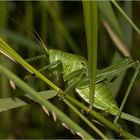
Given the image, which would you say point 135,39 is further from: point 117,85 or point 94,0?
point 94,0

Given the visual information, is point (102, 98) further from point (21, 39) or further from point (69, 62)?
Result: point (21, 39)

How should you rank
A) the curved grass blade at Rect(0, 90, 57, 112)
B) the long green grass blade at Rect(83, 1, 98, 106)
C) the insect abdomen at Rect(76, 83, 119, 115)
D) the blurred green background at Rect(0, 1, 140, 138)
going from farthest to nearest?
the blurred green background at Rect(0, 1, 140, 138) < the insect abdomen at Rect(76, 83, 119, 115) < the curved grass blade at Rect(0, 90, 57, 112) < the long green grass blade at Rect(83, 1, 98, 106)

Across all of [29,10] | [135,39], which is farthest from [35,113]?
[135,39]

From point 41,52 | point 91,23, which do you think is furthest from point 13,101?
point 41,52

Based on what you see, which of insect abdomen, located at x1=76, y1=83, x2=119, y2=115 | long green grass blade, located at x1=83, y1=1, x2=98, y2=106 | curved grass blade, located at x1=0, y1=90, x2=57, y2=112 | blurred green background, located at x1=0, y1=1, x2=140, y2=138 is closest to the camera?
long green grass blade, located at x1=83, y1=1, x2=98, y2=106

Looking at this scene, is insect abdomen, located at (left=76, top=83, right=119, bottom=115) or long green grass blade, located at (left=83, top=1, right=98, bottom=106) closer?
long green grass blade, located at (left=83, top=1, right=98, bottom=106)

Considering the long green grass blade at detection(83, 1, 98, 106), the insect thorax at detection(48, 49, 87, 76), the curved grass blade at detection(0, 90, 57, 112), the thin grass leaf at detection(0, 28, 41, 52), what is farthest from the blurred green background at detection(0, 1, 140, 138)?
the long green grass blade at detection(83, 1, 98, 106)

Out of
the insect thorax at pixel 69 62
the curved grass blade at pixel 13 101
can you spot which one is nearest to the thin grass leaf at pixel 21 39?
the insect thorax at pixel 69 62

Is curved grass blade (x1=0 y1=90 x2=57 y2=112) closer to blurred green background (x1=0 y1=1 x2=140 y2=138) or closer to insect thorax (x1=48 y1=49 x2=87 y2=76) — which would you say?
insect thorax (x1=48 y1=49 x2=87 y2=76)

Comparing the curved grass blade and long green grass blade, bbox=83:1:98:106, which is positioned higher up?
long green grass blade, bbox=83:1:98:106
